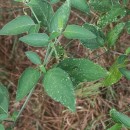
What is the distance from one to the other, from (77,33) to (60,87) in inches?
5.8

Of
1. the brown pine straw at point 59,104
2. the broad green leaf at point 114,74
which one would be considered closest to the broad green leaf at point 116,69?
the broad green leaf at point 114,74

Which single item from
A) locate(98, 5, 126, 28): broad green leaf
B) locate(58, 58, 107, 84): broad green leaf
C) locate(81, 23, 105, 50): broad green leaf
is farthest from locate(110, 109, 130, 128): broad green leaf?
locate(98, 5, 126, 28): broad green leaf

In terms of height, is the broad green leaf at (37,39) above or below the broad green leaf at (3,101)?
above

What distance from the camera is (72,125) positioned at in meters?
2.19

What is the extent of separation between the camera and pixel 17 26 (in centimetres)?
103

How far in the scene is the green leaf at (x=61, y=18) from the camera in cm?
92

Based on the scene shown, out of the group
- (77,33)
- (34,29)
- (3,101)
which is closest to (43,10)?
(34,29)

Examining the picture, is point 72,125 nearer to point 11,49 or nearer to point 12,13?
point 11,49

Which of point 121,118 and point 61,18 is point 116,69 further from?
point 61,18

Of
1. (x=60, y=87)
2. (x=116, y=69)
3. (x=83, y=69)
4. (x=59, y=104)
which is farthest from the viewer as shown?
(x=59, y=104)

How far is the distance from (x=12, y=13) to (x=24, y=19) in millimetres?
1464

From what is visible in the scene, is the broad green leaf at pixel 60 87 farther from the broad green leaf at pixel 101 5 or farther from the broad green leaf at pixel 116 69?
the broad green leaf at pixel 101 5

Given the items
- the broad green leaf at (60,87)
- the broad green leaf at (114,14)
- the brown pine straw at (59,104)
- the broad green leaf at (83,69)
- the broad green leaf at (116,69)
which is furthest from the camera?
the brown pine straw at (59,104)

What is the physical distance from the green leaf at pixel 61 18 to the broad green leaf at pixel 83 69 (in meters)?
0.10
